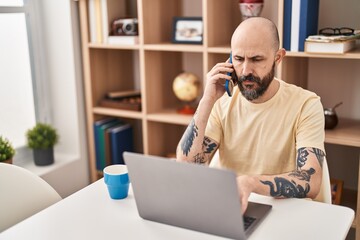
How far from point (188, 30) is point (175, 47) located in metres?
0.18

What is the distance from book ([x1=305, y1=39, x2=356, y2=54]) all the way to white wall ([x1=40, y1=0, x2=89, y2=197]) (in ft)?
4.68

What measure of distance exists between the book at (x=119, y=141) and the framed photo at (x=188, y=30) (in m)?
0.70

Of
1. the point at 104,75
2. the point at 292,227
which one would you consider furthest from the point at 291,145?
the point at 104,75

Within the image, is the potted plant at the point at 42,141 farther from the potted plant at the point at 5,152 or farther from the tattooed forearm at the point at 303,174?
the tattooed forearm at the point at 303,174

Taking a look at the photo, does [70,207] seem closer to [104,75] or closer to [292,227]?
[292,227]

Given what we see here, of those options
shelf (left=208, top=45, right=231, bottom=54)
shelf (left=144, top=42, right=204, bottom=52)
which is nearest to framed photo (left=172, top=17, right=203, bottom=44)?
shelf (left=144, top=42, right=204, bottom=52)

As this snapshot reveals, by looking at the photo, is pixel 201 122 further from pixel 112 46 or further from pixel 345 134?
pixel 112 46

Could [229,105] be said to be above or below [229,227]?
above

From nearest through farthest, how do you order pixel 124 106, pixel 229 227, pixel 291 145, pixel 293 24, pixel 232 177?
pixel 232 177 < pixel 229 227 < pixel 291 145 < pixel 293 24 < pixel 124 106

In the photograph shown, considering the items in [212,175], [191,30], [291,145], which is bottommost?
[291,145]

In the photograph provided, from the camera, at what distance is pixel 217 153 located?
194cm

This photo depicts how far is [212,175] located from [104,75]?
2078mm

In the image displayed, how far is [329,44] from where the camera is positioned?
7.11ft

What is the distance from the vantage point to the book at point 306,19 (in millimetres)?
2230
